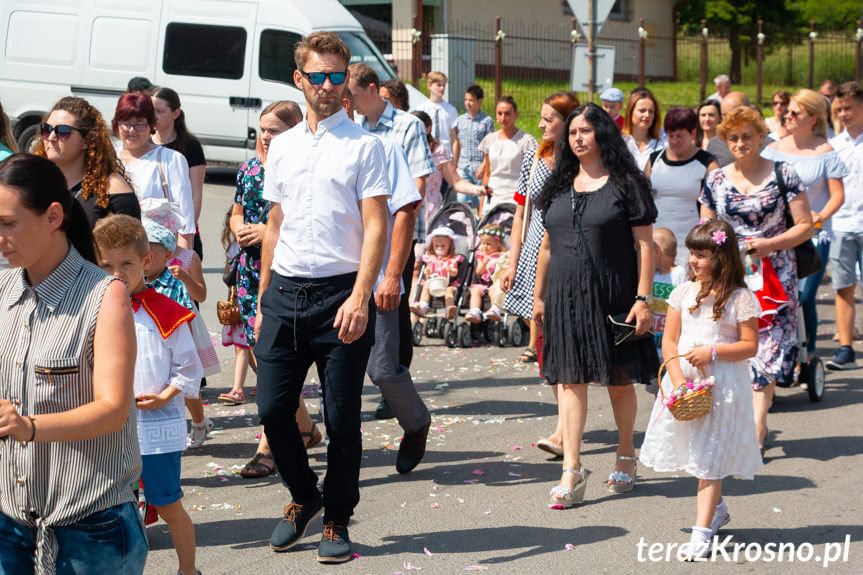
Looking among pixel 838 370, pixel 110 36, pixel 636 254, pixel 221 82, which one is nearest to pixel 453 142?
pixel 221 82

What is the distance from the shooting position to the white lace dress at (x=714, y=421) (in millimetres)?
5055

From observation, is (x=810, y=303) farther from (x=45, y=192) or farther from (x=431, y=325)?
(x=45, y=192)

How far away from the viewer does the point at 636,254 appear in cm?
580

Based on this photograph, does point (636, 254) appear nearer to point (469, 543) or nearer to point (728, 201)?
point (728, 201)

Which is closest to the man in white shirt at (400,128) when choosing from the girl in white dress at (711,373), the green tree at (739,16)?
the girl in white dress at (711,373)

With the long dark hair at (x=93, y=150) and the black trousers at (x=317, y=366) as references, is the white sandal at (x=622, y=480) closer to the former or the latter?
the black trousers at (x=317, y=366)

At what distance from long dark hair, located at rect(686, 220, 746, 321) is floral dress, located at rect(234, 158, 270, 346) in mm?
2534

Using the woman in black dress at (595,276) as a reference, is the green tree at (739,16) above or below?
above

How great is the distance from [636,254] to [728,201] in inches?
53.1

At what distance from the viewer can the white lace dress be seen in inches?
199

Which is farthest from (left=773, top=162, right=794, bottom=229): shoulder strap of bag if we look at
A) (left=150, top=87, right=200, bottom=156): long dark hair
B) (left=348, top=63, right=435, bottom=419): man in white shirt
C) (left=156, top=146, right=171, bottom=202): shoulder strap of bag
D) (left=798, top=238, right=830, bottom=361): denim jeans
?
(left=150, top=87, right=200, bottom=156): long dark hair

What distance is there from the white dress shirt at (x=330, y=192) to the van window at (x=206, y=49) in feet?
41.4

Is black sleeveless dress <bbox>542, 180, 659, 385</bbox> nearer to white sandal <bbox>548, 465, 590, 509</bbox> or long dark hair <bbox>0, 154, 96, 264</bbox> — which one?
white sandal <bbox>548, 465, 590, 509</bbox>

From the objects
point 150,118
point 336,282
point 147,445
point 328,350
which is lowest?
point 147,445
